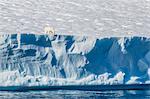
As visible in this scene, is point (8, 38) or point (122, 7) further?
point (122, 7)

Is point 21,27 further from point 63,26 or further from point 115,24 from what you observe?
point 115,24

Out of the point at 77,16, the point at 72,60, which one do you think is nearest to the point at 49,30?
the point at 72,60

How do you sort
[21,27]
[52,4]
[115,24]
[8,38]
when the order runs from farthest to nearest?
[52,4], [115,24], [21,27], [8,38]

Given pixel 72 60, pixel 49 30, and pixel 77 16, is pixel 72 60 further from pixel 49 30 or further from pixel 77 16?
pixel 77 16

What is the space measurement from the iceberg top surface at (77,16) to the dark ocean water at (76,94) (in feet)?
4.38

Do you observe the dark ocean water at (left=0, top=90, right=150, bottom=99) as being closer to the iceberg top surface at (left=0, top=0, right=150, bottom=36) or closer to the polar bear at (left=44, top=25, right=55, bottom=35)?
the polar bear at (left=44, top=25, right=55, bottom=35)

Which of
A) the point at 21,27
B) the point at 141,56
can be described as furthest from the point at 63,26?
the point at 141,56

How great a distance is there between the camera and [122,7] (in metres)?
15.5

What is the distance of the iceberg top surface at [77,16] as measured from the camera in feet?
44.5

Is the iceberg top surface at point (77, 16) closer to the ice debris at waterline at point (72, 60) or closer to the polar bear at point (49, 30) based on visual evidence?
the polar bear at point (49, 30)

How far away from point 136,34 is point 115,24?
0.67 meters

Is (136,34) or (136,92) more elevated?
(136,34)

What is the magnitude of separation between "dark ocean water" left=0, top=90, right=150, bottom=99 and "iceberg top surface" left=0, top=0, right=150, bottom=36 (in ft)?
4.38

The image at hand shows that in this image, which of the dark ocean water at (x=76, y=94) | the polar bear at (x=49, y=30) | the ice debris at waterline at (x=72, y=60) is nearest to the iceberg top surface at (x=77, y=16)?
the polar bear at (x=49, y=30)
